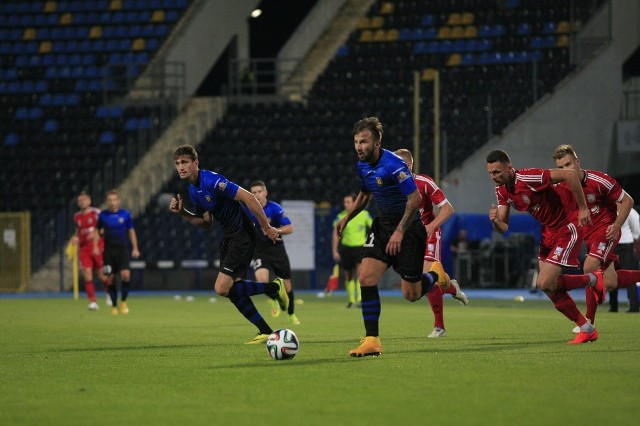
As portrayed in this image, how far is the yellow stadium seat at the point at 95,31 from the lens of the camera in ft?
130

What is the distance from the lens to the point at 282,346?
398 inches

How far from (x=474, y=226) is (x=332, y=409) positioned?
83.1ft

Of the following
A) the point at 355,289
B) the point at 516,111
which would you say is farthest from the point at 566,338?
the point at 516,111

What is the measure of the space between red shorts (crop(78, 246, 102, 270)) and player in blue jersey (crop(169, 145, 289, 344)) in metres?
12.5

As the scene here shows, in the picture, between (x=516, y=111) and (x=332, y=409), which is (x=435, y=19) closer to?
(x=516, y=111)

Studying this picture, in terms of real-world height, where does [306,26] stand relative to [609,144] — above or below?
above

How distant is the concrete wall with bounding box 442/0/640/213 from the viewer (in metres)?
32.6

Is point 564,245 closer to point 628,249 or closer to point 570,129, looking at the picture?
point 628,249

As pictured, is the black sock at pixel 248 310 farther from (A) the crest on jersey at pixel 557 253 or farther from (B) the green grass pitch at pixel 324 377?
(A) the crest on jersey at pixel 557 253

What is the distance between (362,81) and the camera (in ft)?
122

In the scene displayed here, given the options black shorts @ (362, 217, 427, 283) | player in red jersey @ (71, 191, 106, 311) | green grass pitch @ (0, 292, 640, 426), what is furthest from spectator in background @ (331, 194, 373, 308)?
black shorts @ (362, 217, 427, 283)

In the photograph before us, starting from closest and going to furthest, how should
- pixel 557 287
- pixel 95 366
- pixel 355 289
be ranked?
pixel 95 366, pixel 557 287, pixel 355 289

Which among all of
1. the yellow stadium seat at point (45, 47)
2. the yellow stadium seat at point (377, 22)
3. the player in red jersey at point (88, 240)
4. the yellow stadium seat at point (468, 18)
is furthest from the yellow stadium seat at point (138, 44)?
the player in red jersey at point (88, 240)

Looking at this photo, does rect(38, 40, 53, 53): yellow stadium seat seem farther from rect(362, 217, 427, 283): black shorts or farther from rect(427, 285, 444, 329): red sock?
rect(362, 217, 427, 283): black shorts
